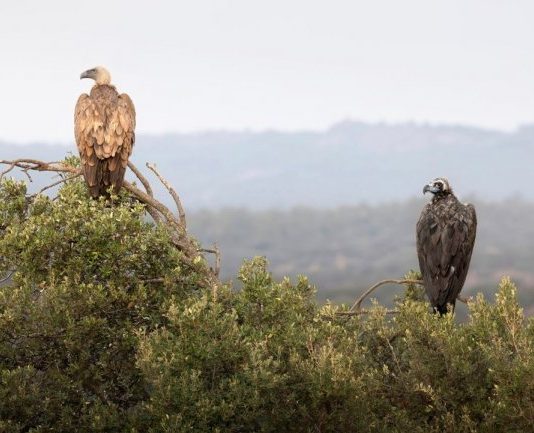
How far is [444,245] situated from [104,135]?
650 centimetres

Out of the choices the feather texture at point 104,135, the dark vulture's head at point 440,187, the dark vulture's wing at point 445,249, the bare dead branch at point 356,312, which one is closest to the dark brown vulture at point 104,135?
the feather texture at point 104,135

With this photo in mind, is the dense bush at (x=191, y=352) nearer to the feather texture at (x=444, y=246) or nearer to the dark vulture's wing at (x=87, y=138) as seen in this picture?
the dark vulture's wing at (x=87, y=138)

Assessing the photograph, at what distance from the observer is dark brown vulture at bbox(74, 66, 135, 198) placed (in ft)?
55.7

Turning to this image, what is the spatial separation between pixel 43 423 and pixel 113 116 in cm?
584

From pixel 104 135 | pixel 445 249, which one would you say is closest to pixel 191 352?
pixel 104 135

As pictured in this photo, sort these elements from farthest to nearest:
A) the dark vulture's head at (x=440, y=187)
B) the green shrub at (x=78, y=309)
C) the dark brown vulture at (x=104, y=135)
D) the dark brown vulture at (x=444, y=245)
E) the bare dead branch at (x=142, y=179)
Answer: the dark vulture's head at (x=440, y=187)
the dark brown vulture at (x=444, y=245)
the dark brown vulture at (x=104, y=135)
the bare dead branch at (x=142, y=179)
the green shrub at (x=78, y=309)

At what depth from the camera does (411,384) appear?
1543 cm

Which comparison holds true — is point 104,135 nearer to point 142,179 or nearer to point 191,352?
point 142,179

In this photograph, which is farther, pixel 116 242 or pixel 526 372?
pixel 116 242

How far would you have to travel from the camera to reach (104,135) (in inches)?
695

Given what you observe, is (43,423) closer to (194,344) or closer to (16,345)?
(16,345)

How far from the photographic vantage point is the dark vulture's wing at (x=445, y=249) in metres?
17.8

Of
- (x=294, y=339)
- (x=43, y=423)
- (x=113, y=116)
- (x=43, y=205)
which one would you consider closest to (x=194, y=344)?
(x=294, y=339)

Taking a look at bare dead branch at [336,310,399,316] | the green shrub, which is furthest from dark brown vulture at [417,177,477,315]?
the green shrub
